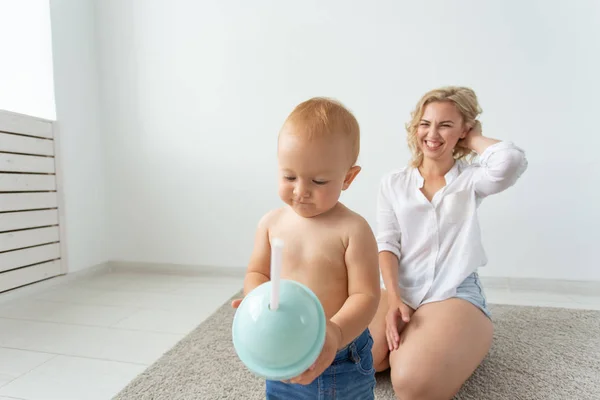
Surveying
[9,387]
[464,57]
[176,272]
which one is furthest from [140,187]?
[464,57]

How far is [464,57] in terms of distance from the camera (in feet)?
5.86

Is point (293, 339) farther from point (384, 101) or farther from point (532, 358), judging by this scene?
point (384, 101)

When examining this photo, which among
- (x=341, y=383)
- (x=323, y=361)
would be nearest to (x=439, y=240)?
(x=341, y=383)

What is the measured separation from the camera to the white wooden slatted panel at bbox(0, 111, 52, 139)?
1.59 metres

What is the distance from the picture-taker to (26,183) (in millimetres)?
1689

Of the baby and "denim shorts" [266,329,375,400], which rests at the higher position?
the baby

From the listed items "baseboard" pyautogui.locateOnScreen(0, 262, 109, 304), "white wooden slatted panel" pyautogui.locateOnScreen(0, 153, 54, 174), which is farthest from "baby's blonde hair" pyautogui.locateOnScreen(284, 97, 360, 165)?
"baseboard" pyautogui.locateOnScreen(0, 262, 109, 304)

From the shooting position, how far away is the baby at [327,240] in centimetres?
52

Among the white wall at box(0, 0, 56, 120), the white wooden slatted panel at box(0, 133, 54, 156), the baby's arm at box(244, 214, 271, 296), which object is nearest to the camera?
the baby's arm at box(244, 214, 271, 296)

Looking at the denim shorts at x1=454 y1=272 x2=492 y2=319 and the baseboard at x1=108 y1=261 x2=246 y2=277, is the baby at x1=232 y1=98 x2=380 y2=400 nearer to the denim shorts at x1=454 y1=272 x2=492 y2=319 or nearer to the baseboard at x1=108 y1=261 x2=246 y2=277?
the denim shorts at x1=454 y1=272 x2=492 y2=319

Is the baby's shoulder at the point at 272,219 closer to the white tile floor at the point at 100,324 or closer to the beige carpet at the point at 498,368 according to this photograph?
the beige carpet at the point at 498,368

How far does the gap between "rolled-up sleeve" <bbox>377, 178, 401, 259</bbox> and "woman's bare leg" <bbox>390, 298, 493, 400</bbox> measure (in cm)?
19

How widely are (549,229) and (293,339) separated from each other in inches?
69.9

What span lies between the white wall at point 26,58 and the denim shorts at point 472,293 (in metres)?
1.89
